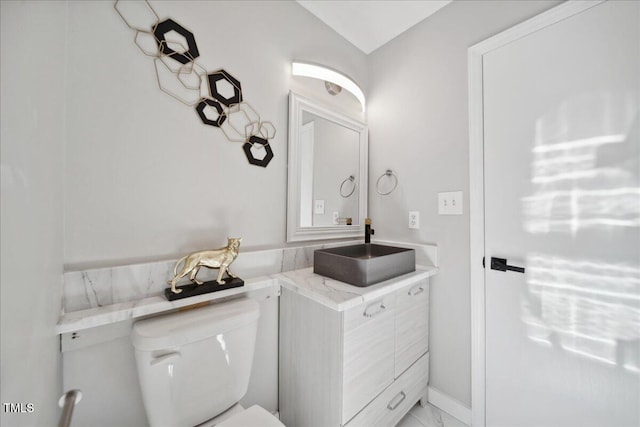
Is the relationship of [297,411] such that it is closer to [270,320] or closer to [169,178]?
[270,320]

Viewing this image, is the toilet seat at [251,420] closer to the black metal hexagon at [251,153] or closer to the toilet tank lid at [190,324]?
the toilet tank lid at [190,324]

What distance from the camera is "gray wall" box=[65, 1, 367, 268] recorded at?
33.3 inches

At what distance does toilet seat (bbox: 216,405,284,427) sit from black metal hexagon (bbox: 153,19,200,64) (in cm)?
144

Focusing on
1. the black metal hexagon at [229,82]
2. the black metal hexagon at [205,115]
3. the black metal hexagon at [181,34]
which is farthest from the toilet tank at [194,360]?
the black metal hexagon at [181,34]

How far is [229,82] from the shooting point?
46.2 inches

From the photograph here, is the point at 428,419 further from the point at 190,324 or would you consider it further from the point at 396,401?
the point at 190,324

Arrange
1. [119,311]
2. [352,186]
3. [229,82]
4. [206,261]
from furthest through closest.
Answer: [352,186]
[229,82]
[206,261]
[119,311]

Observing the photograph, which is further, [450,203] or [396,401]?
[450,203]

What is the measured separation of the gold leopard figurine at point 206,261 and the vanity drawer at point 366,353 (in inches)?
21.2

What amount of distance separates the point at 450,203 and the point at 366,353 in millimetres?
952

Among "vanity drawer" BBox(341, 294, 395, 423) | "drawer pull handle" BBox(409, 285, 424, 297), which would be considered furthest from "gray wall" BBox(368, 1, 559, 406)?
"vanity drawer" BBox(341, 294, 395, 423)

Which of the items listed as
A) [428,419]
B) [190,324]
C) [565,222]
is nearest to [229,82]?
[190,324]

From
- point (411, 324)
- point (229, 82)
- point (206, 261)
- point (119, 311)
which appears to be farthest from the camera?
point (411, 324)

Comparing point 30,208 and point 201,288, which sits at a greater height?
point 30,208
